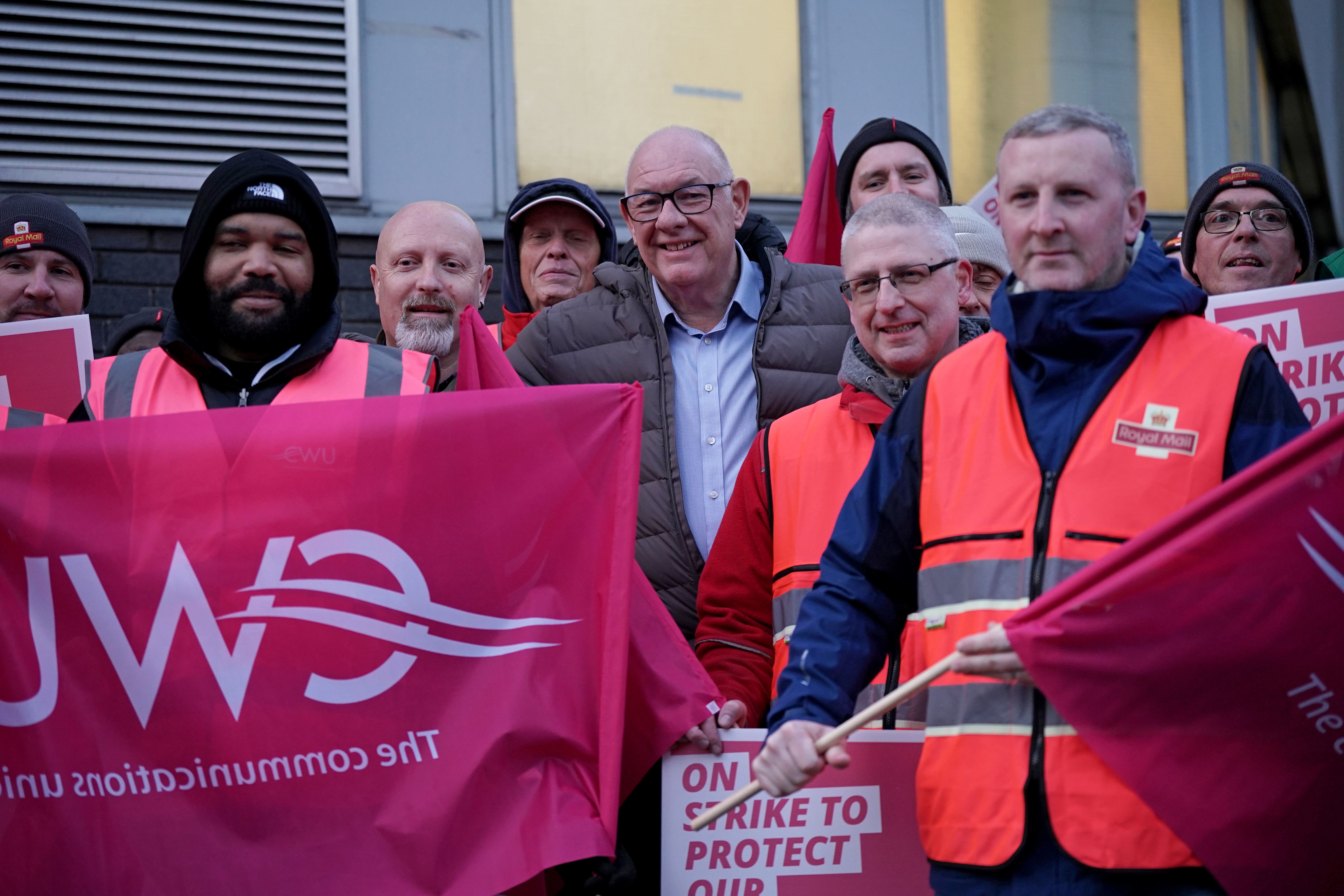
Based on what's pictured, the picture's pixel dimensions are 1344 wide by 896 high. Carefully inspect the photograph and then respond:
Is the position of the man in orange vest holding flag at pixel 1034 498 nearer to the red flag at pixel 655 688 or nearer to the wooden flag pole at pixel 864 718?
the wooden flag pole at pixel 864 718

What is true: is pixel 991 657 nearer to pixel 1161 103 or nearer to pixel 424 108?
pixel 424 108

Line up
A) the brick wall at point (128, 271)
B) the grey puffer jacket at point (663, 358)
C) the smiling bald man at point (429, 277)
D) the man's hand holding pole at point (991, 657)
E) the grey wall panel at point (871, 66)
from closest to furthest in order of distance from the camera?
the man's hand holding pole at point (991, 657) < the grey puffer jacket at point (663, 358) < the smiling bald man at point (429, 277) < the brick wall at point (128, 271) < the grey wall panel at point (871, 66)

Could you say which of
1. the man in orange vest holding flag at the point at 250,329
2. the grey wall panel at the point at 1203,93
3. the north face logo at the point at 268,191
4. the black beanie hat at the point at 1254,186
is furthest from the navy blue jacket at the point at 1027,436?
the grey wall panel at the point at 1203,93

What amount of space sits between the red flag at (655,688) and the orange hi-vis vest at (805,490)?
0.71 feet

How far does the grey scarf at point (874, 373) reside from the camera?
3.37 metres

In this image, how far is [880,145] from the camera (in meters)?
5.25

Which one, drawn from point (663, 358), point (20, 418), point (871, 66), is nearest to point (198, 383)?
point (20, 418)

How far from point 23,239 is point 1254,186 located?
4168mm

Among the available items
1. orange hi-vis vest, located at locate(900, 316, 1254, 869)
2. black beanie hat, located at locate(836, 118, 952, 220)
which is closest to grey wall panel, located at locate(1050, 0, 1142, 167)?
black beanie hat, located at locate(836, 118, 952, 220)

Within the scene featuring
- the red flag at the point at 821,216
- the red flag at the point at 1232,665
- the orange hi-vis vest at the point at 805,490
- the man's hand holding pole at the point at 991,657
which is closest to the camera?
the red flag at the point at 1232,665

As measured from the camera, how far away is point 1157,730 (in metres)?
2.42

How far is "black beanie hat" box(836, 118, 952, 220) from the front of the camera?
207 inches

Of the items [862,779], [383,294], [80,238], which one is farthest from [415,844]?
[80,238]

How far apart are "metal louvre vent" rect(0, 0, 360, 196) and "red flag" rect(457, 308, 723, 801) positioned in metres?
4.69
